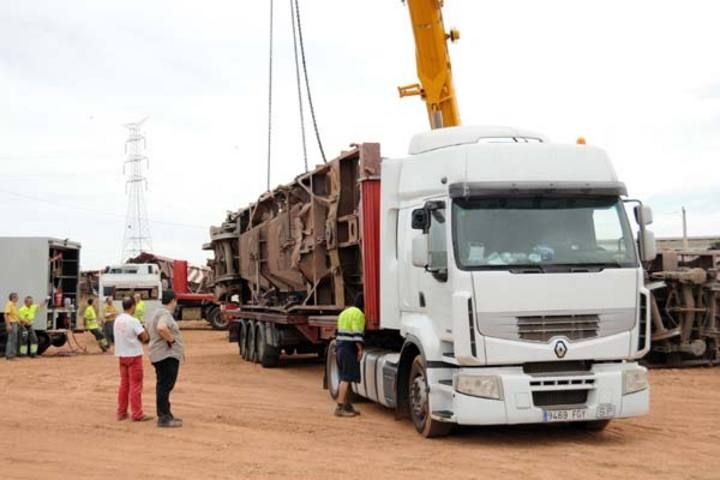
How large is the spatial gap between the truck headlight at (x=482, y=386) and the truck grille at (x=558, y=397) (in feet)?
1.37

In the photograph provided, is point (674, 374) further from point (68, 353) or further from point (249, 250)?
point (68, 353)

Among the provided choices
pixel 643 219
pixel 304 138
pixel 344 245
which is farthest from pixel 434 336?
pixel 304 138

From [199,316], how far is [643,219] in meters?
28.6

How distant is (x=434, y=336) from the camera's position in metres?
9.14

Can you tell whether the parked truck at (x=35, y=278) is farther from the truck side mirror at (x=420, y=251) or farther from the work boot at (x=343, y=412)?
the truck side mirror at (x=420, y=251)

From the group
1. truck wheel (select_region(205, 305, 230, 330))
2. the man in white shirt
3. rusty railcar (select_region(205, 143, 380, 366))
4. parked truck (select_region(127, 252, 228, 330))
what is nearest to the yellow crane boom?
rusty railcar (select_region(205, 143, 380, 366))

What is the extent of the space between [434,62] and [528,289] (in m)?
8.66

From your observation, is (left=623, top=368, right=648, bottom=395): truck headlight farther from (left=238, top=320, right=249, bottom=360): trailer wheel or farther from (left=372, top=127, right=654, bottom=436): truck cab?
(left=238, top=320, right=249, bottom=360): trailer wheel

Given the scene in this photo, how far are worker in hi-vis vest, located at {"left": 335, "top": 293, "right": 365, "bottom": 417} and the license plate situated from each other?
9.98 ft

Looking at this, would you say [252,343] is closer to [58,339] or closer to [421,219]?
[58,339]

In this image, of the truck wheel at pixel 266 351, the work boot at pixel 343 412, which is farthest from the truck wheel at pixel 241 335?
the work boot at pixel 343 412

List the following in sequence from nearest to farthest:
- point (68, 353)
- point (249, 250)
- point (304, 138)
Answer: point (304, 138), point (249, 250), point (68, 353)

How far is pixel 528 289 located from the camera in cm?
849

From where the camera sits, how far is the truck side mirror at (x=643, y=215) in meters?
8.99
